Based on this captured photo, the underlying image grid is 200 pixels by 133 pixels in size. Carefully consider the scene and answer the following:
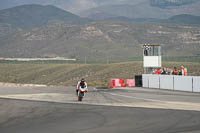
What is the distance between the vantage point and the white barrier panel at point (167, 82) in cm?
3902

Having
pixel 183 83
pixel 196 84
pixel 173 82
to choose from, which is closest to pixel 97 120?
pixel 196 84

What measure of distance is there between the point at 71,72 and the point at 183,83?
51.9 metres

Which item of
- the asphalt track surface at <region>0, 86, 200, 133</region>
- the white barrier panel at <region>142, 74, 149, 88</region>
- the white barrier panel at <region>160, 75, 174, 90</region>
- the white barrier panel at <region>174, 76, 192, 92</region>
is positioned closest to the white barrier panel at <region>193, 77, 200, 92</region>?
the white barrier panel at <region>174, 76, 192, 92</region>

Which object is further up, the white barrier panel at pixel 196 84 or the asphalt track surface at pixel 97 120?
the white barrier panel at pixel 196 84

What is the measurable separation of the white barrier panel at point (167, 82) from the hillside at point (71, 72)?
2625cm

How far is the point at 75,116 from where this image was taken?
64.4 feet

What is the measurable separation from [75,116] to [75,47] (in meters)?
167

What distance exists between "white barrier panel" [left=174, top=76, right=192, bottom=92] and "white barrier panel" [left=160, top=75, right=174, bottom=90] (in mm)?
709

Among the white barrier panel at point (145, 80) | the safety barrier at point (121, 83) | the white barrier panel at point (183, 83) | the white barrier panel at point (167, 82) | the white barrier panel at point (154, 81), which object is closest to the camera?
the white barrier panel at point (183, 83)

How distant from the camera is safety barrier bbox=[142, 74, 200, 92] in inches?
1388

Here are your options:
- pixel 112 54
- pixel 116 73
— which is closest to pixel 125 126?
pixel 116 73

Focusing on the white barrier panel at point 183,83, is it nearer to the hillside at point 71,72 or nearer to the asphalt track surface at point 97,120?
the asphalt track surface at point 97,120

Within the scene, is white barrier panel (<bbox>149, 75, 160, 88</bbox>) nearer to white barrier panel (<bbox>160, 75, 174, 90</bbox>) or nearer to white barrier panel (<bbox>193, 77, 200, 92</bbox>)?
white barrier panel (<bbox>160, 75, 174, 90</bbox>)

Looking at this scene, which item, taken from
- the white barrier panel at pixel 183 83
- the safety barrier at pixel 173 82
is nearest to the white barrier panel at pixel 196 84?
the safety barrier at pixel 173 82
